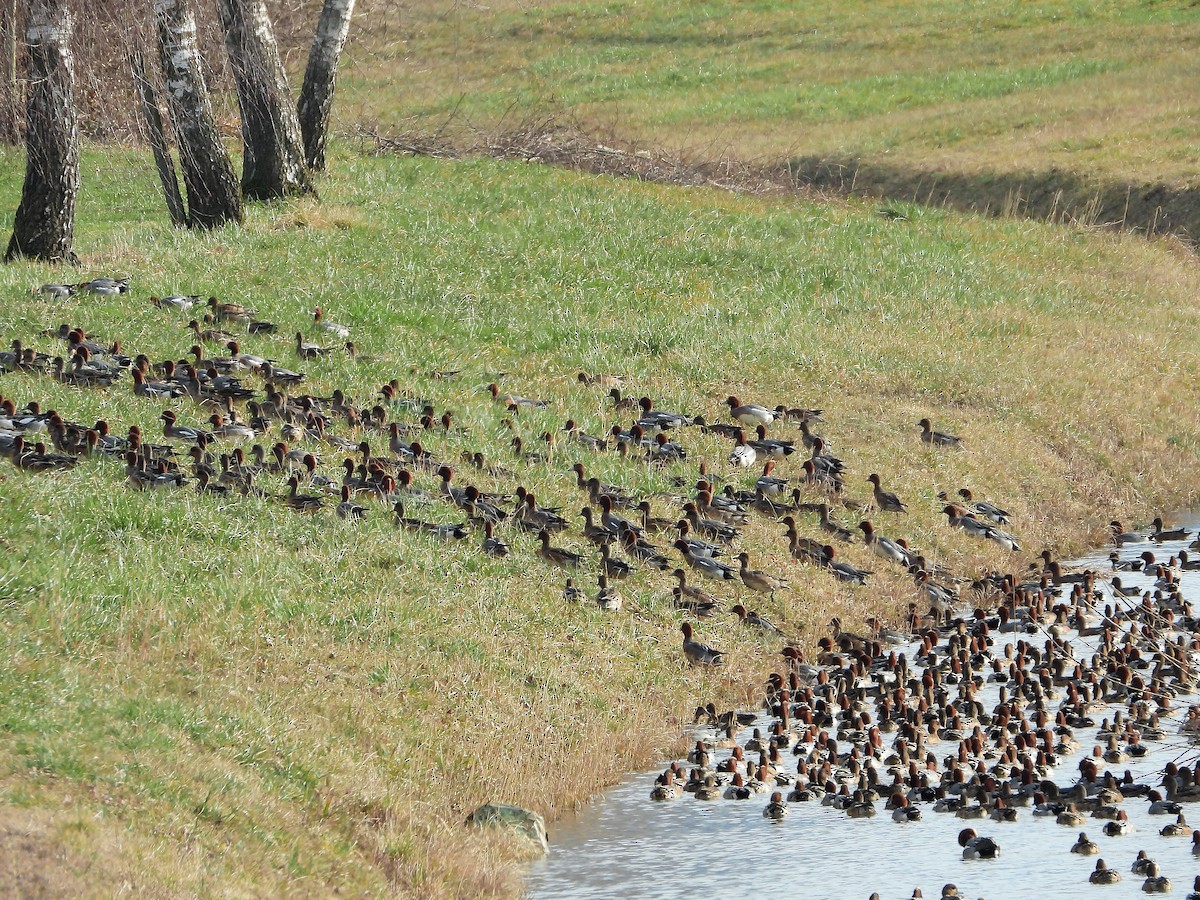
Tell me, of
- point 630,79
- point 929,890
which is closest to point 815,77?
point 630,79

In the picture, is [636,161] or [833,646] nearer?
[833,646]

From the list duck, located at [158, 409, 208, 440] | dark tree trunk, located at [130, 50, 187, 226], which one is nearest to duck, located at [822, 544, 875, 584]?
duck, located at [158, 409, 208, 440]

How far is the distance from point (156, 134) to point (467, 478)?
30.4 feet

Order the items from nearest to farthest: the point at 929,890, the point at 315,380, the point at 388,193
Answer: the point at 929,890 < the point at 315,380 < the point at 388,193

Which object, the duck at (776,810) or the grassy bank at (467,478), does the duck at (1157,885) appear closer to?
the duck at (776,810)

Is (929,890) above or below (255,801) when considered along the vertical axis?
below

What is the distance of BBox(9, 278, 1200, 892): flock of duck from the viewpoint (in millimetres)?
9812

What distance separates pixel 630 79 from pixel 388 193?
2316 cm

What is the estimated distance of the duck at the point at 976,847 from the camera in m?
8.66

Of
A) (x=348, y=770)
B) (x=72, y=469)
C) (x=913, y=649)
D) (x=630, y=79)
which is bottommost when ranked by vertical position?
(x=913, y=649)

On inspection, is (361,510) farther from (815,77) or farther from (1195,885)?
(815,77)

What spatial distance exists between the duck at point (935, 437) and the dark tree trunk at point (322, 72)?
1293cm

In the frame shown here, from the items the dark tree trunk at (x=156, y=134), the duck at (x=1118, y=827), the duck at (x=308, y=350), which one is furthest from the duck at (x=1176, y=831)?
the dark tree trunk at (x=156, y=134)

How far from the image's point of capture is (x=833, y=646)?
12.8 metres
